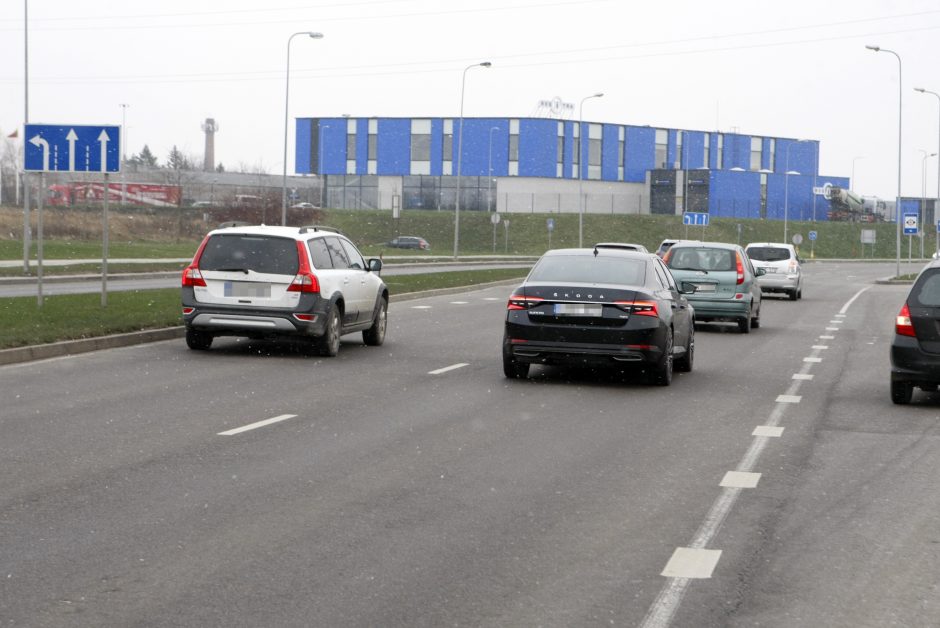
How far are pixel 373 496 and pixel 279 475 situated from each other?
0.90 m

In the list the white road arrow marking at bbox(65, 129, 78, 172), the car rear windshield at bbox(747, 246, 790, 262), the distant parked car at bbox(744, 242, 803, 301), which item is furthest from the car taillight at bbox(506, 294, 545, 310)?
the car rear windshield at bbox(747, 246, 790, 262)

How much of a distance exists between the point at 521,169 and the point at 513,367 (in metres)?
93.6

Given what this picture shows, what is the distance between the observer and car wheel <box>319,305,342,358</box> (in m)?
17.3

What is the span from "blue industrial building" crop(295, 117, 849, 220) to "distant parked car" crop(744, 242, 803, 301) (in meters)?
68.5

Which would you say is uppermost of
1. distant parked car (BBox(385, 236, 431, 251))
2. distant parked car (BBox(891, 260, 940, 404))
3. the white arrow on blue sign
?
the white arrow on blue sign

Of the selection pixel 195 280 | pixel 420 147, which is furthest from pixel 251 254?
pixel 420 147

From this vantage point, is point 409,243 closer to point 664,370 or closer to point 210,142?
point 664,370

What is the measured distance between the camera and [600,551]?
6.78m

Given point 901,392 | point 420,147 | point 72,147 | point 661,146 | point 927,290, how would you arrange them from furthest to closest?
point 661,146
point 420,147
point 72,147
point 901,392
point 927,290

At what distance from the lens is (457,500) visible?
26.5ft

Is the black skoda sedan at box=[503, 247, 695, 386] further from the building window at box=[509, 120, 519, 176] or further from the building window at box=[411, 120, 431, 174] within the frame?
the building window at box=[411, 120, 431, 174]

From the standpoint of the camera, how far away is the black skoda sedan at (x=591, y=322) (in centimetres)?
1434

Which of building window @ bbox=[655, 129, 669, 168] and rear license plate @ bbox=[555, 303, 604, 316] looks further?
building window @ bbox=[655, 129, 669, 168]

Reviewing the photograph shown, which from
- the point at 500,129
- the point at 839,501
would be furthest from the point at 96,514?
the point at 500,129
